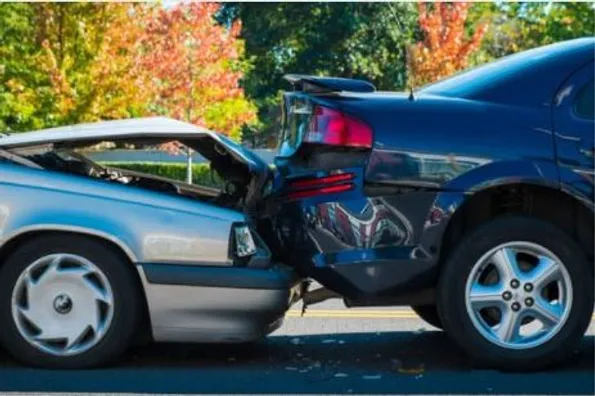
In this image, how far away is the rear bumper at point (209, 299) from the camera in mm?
4516

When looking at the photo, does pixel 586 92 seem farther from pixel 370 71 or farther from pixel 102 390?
pixel 370 71

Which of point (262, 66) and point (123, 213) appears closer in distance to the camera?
point (123, 213)

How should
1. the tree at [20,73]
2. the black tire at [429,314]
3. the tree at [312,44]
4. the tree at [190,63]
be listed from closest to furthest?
the black tire at [429,314], the tree at [20,73], the tree at [190,63], the tree at [312,44]

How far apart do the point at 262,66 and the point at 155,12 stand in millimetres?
20458

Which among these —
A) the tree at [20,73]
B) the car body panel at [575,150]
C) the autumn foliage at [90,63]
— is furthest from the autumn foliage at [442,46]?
the car body panel at [575,150]

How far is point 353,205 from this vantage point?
456 centimetres

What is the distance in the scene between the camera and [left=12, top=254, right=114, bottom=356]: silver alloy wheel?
456cm

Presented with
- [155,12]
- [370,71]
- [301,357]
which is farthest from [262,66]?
[301,357]

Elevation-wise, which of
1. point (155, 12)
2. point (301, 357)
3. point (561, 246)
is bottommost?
point (301, 357)

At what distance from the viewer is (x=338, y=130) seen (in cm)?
460

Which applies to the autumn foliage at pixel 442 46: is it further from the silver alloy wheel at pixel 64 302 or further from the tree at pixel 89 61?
the silver alloy wheel at pixel 64 302

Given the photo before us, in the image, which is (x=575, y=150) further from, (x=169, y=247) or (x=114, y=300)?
(x=114, y=300)

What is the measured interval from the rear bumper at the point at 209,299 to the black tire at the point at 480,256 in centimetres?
86

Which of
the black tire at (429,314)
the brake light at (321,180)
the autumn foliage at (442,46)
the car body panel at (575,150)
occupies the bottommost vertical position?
the black tire at (429,314)
